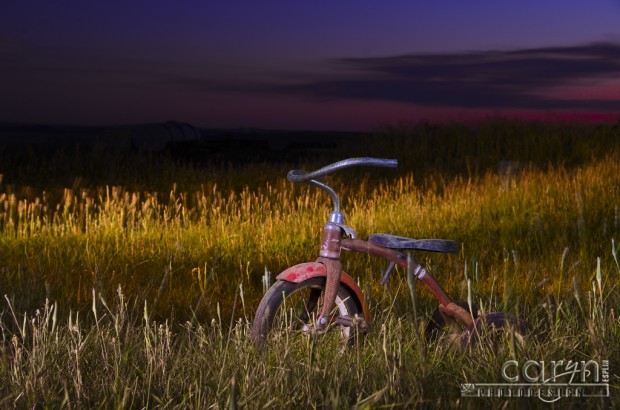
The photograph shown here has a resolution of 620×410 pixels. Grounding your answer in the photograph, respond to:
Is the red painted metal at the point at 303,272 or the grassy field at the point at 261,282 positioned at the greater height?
the red painted metal at the point at 303,272

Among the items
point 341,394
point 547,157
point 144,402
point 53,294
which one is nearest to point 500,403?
point 341,394

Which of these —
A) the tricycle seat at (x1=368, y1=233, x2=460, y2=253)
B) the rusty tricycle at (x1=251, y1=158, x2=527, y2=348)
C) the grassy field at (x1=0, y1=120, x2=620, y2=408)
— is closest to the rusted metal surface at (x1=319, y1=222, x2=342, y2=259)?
the rusty tricycle at (x1=251, y1=158, x2=527, y2=348)

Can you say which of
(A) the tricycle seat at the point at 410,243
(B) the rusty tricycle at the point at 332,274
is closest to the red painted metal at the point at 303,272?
(B) the rusty tricycle at the point at 332,274

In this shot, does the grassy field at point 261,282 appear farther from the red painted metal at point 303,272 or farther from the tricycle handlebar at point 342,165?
the tricycle handlebar at point 342,165

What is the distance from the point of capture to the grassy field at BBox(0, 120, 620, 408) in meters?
3.05

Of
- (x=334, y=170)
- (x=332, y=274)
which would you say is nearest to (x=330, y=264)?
(x=332, y=274)

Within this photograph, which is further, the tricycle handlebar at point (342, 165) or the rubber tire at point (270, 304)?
the rubber tire at point (270, 304)

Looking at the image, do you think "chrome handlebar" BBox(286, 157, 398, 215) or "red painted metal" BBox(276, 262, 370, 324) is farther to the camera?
"red painted metal" BBox(276, 262, 370, 324)

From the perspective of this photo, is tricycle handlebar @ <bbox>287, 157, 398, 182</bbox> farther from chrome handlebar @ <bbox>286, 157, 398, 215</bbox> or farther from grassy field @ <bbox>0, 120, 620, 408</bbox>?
grassy field @ <bbox>0, 120, 620, 408</bbox>

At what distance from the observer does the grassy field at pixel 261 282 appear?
10.0ft

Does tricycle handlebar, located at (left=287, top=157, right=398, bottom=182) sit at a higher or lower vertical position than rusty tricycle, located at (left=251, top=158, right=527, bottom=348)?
higher

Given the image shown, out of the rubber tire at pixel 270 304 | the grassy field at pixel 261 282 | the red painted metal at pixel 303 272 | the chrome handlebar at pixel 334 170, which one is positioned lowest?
the grassy field at pixel 261 282

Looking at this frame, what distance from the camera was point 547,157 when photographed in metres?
15.7

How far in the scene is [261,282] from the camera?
6203 millimetres
